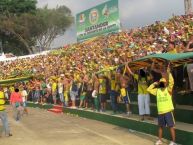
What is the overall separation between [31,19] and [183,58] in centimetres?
6436

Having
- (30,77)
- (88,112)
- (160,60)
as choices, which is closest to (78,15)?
(30,77)

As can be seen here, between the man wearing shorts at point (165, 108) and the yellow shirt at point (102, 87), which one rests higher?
the yellow shirt at point (102, 87)

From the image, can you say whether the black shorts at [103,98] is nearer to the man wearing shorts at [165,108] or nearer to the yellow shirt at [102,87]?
the yellow shirt at [102,87]

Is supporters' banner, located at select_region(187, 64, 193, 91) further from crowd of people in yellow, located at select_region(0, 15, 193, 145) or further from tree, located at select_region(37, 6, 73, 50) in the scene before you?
tree, located at select_region(37, 6, 73, 50)

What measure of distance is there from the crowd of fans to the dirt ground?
4.78 ft

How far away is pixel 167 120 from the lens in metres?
14.4

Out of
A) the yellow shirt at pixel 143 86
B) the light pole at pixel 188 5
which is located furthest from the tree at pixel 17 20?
the yellow shirt at pixel 143 86

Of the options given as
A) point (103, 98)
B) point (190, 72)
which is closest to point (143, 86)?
point (190, 72)

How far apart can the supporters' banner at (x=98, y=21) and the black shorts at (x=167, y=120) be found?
25.4m

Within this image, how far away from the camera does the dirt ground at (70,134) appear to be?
16250 millimetres

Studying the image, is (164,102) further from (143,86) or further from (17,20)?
(17,20)

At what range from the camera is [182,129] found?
48.6ft

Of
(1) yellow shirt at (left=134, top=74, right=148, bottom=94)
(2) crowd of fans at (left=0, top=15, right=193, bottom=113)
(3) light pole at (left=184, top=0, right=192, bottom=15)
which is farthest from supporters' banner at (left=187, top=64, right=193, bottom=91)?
(3) light pole at (left=184, top=0, right=192, bottom=15)

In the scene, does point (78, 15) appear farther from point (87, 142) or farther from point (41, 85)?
point (87, 142)
